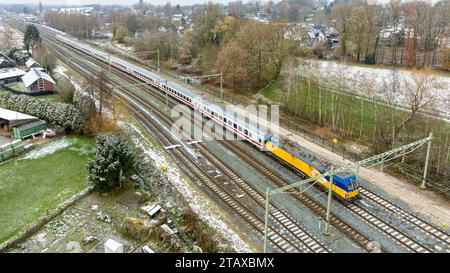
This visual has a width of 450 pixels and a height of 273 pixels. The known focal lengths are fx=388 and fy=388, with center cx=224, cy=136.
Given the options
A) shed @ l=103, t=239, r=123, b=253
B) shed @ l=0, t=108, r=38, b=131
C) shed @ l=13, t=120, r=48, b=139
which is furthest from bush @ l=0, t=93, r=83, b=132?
shed @ l=103, t=239, r=123, b=253

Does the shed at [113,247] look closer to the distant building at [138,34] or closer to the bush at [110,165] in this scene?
the bush at [110,165]

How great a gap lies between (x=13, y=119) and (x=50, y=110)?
3882 mm

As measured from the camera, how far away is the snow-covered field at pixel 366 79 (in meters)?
44.2

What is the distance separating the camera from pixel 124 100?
2055 inches

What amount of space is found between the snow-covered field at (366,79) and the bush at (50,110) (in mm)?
31771

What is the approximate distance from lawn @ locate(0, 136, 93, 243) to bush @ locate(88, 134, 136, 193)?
237 centimetres

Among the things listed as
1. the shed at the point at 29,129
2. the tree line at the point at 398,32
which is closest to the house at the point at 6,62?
the shed at the point at 29,129

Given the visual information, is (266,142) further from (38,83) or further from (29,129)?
(38,83)

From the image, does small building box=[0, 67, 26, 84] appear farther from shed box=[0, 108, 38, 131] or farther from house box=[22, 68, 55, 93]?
shed box=[0, 108, 38, 131]

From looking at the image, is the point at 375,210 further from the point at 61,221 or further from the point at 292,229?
the point at 61,221

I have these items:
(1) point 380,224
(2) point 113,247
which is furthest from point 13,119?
(1) point 380,224

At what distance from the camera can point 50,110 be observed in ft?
146

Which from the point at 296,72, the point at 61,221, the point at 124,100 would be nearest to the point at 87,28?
the point at 124,100

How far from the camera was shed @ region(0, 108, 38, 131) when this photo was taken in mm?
42978
